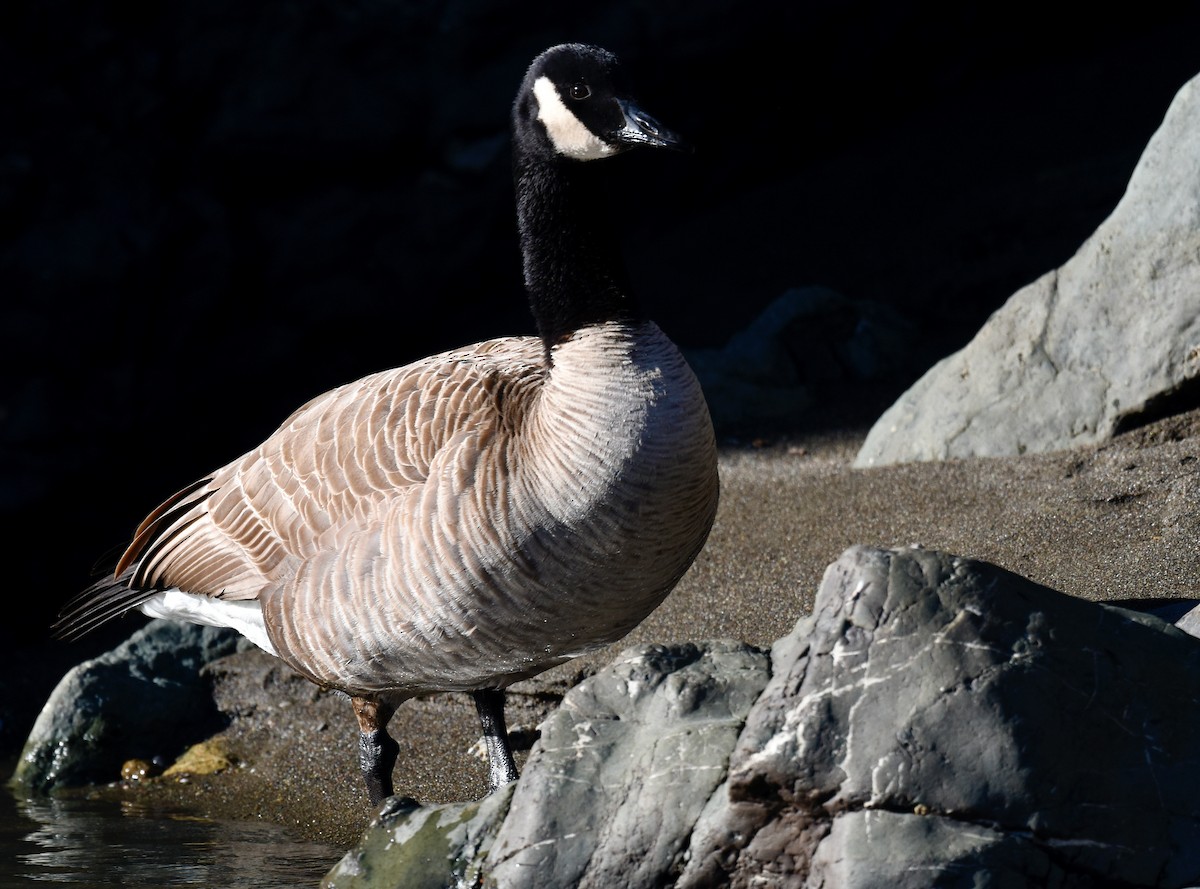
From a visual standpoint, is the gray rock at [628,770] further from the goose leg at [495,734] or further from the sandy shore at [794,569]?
the sandy shore at [794,569]

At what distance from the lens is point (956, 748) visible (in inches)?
120

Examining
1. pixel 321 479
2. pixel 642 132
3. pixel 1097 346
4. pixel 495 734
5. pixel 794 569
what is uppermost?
pixel 642 132

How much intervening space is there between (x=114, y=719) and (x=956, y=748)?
4246 mm

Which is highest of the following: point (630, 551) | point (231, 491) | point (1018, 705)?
point (231, 491)

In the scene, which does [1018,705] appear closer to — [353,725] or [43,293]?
[353,725]

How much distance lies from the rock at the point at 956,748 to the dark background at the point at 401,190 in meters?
5.01

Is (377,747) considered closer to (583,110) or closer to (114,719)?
(114,719)

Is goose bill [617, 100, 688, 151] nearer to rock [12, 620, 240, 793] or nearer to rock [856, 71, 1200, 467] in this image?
rock [856, 71, 1200, 467]

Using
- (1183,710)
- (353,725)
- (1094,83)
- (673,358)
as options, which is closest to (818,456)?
(353,725)

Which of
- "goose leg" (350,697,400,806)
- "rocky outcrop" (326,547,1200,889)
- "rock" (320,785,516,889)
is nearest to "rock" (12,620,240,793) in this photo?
"goose leg" (350,697,400,806)

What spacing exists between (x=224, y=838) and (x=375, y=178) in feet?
18.9

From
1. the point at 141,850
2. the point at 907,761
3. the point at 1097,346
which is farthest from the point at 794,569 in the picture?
the point at 907,761

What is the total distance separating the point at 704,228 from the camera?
11.3 meters

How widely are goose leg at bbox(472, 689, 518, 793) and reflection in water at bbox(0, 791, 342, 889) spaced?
66 cm
